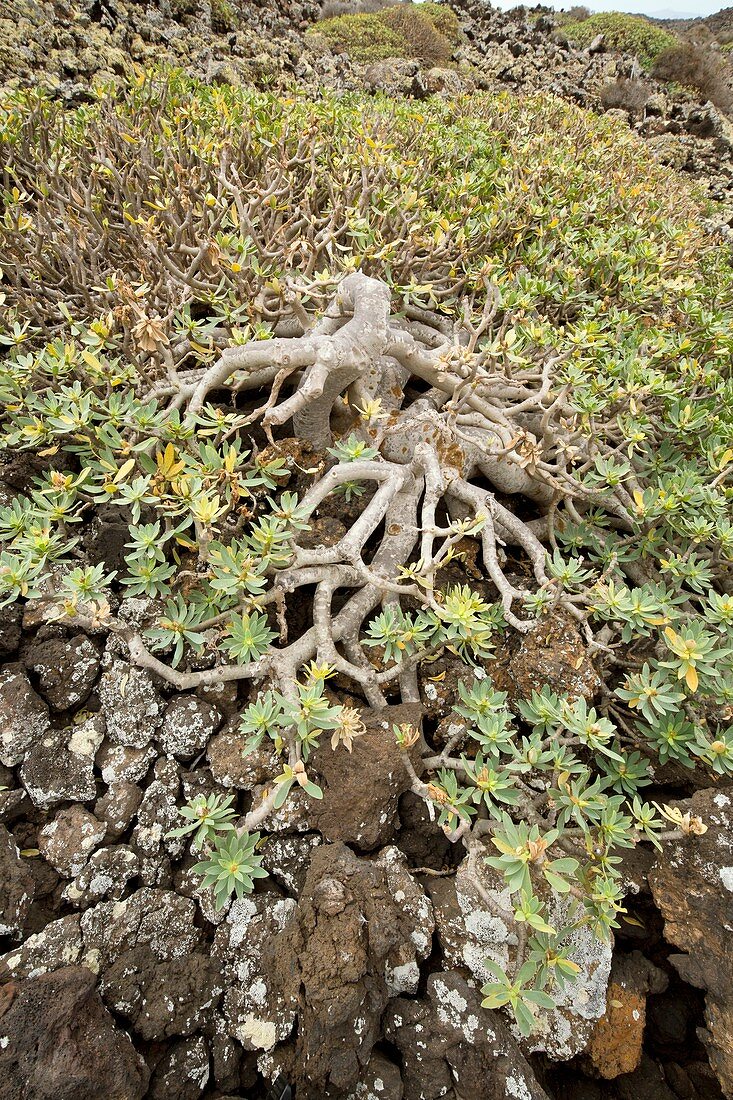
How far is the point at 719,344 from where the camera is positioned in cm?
284

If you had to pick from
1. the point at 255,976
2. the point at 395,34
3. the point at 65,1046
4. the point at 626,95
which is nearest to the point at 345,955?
the point at 255,976

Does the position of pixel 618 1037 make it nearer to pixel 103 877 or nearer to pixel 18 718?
pixel 103 877

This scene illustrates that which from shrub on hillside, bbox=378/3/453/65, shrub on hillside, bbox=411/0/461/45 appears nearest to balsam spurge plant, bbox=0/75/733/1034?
shrub on hillside, bbox=378/3/453/65

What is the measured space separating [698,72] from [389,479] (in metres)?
15.0

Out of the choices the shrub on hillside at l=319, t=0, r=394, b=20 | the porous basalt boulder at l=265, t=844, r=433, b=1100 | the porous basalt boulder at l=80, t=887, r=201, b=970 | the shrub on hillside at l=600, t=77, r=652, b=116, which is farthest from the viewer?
the shrub on hillside at l=319, t=0, r=394, b=20

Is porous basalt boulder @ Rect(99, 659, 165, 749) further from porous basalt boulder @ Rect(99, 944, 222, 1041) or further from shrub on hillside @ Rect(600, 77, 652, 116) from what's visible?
shrub on hillside @ Rect(600, 77, 652, 116)

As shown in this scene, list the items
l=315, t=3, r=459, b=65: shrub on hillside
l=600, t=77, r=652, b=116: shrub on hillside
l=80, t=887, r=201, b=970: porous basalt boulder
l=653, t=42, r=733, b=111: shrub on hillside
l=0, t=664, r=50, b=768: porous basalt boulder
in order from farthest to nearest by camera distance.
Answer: l=653, t=42, r=733, b=111: shrub on hillside → l=315, t=3, r=459, b=65: shrub on hillside → l=600, t=77, r=652, b=116: shrub on hillside → l=0, t=664, r=50, b=768: porous basalt boulder → l=80, t=887, r=201, b=970: porous basalt boulder

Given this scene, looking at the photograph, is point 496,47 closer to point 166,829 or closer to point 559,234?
point 559,234

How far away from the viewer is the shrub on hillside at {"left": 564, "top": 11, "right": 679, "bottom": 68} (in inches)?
508

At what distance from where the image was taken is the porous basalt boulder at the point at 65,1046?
131 centimetres

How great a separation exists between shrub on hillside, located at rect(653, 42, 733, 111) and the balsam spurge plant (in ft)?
36.8

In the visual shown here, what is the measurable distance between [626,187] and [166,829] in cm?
561

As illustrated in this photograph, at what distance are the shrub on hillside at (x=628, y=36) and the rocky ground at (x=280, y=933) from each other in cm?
1599

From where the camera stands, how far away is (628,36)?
1356 cm
